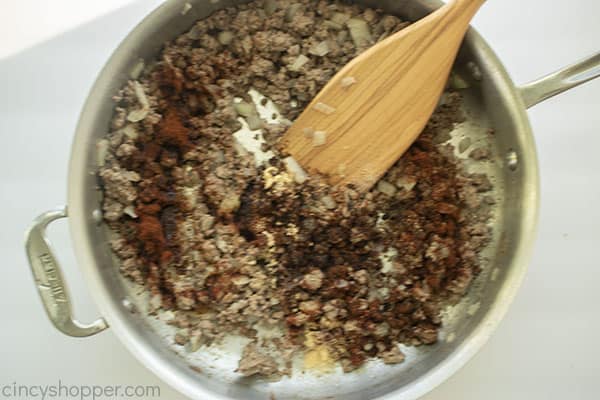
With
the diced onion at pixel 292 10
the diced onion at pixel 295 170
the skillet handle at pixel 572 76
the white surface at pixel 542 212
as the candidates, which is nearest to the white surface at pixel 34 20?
the white surface at pixel 542 212

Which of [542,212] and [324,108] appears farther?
[542,212]

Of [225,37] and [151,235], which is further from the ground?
[225,37]

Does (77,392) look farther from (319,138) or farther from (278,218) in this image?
(319,138)

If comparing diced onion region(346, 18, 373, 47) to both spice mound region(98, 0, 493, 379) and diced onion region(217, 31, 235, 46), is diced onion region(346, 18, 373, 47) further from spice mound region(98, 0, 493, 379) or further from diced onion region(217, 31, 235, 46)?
diced onion region(217, 31, 235, 46)

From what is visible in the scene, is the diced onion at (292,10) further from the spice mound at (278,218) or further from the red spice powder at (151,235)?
the red spice powder at (151,235)

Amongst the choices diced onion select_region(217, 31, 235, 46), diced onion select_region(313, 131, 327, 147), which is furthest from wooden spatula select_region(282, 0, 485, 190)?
diced onion select_region(217, 31, 235, 46)

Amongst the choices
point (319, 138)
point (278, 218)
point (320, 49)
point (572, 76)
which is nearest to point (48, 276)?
point (278, 218)

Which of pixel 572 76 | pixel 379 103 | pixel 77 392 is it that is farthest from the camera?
pixel 77 392
